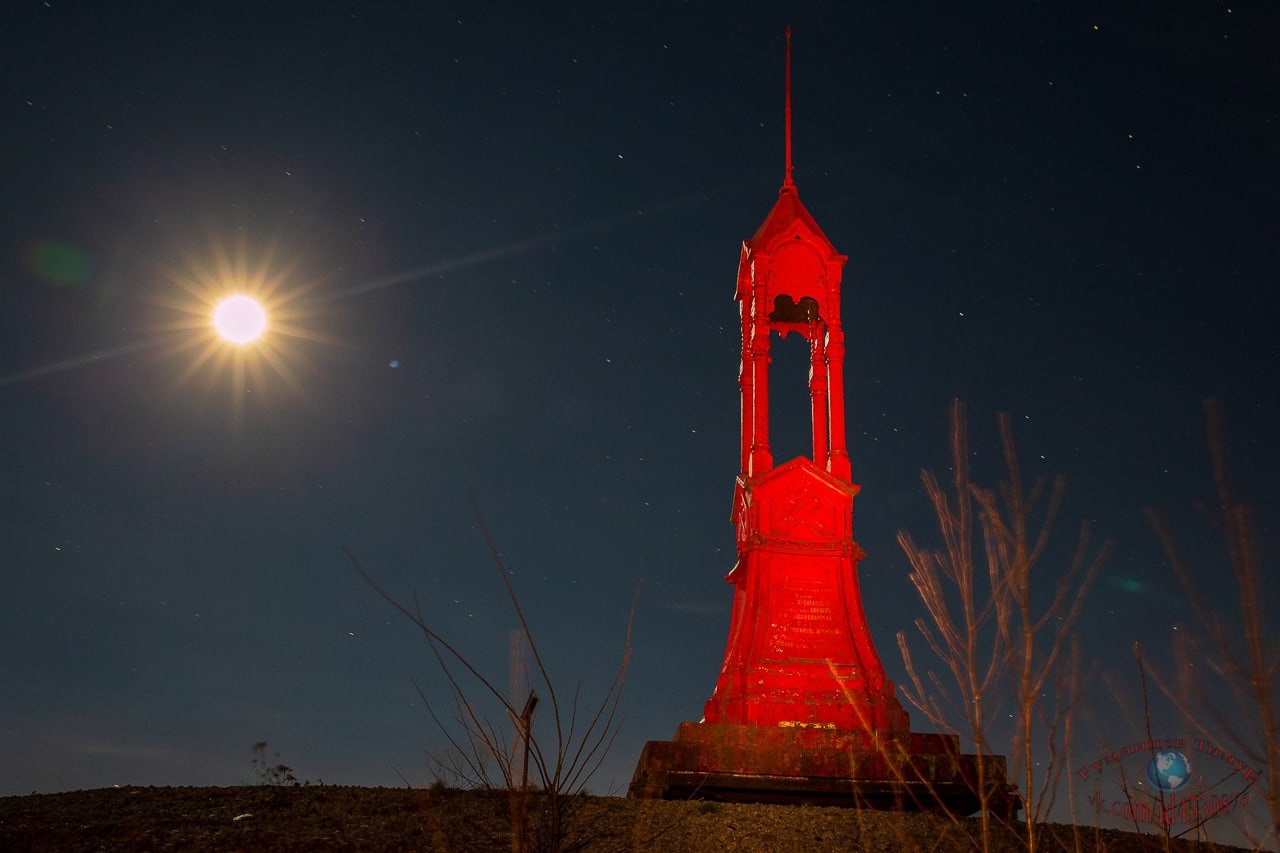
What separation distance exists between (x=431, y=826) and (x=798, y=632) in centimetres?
778

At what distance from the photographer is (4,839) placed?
399 inches

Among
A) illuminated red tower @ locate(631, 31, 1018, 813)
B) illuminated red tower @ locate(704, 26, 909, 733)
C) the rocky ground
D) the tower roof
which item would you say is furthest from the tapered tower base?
the tower roof

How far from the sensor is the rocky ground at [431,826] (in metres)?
9.95

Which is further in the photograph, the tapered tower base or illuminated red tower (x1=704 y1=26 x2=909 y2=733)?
illuminated red tower (x1=704 y1=26 x2=909 y2=733)

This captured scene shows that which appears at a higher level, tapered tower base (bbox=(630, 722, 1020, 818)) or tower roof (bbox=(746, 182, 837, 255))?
tower roof (bbox=(746, 182, 837, 255))

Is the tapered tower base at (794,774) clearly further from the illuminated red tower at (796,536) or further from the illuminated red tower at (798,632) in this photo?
the illuminated red tower at (796,536)

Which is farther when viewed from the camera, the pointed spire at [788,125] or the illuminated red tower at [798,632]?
the pointed spire at [788,125]

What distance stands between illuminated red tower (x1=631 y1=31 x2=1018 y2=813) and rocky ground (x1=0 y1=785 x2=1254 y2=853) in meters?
0.53

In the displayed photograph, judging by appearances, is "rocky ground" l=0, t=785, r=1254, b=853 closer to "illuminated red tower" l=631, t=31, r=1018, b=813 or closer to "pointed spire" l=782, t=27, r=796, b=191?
"illuminated red tower" l=631, t=31, r=1018, b=813

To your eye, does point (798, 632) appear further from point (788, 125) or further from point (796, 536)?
point (788, 125)

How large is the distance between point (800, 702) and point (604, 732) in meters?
9.44

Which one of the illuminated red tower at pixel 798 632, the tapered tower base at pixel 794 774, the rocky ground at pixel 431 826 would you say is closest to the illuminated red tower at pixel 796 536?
the illuminated red tower at pixel 798 632

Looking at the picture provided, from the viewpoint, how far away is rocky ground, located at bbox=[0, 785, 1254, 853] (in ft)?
32.7

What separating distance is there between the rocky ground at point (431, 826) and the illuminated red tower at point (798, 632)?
20.8 inches
